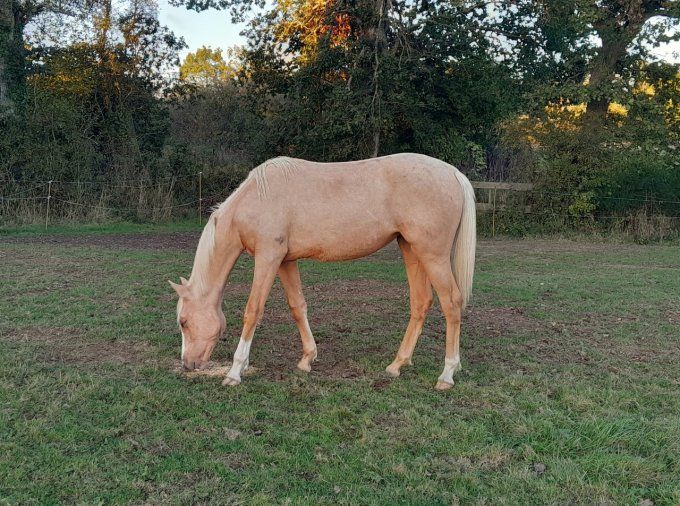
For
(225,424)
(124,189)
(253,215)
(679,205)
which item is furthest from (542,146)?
(225,424)

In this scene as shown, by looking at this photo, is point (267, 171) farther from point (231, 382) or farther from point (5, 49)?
point (5, 49)

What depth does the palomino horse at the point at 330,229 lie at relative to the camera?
4.62 m

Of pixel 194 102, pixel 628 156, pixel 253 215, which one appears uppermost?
pixel 194 102

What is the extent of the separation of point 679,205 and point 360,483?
17.1 metres

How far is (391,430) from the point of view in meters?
3.57

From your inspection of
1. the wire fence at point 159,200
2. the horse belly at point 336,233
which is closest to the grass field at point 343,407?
the horse belly at point 336,233

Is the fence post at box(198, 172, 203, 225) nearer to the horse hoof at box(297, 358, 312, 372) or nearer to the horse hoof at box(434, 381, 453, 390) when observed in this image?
the horse hoof at box(297, 358, 312, 372)

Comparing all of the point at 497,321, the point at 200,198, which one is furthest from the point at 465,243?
the point at 200,198

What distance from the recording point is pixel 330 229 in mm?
4715

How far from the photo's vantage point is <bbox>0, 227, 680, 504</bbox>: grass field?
2904 mm

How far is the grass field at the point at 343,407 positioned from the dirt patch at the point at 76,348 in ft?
0.09

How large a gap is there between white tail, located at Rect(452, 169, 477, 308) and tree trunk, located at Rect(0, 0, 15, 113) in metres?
17.3

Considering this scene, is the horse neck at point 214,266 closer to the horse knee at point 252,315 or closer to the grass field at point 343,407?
the horse knee at point 252,315

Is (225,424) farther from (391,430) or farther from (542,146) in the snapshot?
(542,146)
